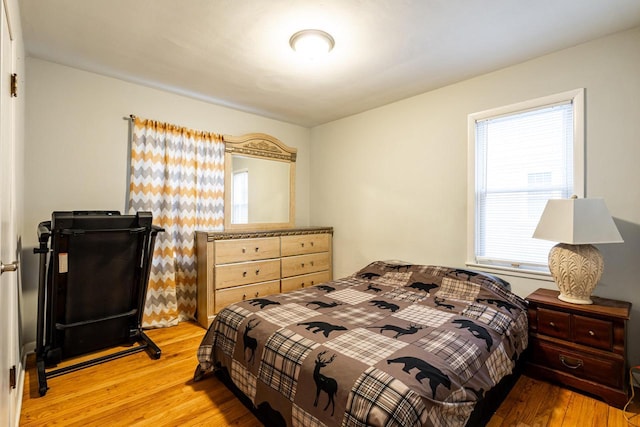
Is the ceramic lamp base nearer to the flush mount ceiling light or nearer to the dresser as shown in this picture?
the flush mount ceiling light

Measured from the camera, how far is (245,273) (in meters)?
3.33

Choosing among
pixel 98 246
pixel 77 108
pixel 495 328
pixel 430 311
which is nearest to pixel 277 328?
pixel 430 311

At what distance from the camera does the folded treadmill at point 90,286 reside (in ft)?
7.06

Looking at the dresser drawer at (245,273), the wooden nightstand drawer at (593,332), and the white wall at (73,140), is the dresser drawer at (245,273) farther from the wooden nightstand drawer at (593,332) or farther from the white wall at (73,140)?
the wooden nightstand drawer at (593,332)

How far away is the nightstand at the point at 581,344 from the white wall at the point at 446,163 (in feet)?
1.29

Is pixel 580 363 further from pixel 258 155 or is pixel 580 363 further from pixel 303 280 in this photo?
pixel 258 155

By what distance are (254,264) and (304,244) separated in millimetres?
761

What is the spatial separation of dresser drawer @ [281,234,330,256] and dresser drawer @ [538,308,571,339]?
2.50m

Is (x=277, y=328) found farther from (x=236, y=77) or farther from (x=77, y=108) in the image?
(x=77, y=108)

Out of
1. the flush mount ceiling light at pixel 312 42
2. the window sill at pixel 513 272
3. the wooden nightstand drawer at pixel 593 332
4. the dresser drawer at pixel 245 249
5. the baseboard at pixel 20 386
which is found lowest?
the baseboard at pixel 20 386

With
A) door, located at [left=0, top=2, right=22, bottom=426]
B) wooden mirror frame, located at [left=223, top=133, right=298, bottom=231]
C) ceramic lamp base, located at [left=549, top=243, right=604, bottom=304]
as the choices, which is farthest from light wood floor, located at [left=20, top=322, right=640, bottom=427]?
wooden mirror frame, located at [left=223, top=133, right=298, bottom=231]

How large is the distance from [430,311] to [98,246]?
254 cm

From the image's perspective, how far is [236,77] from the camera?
9.38 feet

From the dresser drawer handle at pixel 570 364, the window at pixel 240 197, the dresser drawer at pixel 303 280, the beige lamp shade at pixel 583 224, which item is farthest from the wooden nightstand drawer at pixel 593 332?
the window at pixel 240 197
